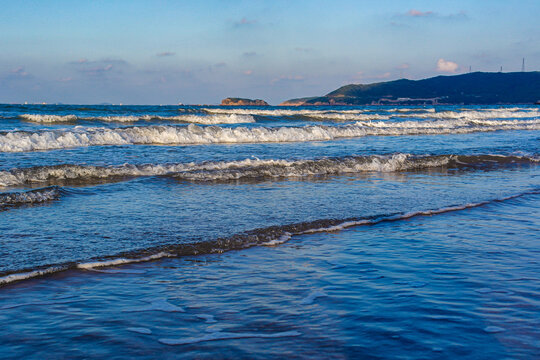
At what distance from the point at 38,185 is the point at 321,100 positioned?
388 ft

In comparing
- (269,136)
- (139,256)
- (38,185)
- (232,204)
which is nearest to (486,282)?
(139,256)

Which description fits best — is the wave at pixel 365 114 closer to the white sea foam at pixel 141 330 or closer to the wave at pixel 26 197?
the wave at pixel 26 197

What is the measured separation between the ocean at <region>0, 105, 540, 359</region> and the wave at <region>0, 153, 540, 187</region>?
76 mm

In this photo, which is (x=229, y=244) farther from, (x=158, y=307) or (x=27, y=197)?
(x=27, y=197)

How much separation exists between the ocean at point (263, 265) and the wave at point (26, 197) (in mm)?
29

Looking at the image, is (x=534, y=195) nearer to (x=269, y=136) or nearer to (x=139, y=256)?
(x=139, y=256)

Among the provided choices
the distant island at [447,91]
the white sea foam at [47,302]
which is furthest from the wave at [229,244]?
the distant island at [447,91]

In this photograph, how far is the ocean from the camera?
2.99 metres

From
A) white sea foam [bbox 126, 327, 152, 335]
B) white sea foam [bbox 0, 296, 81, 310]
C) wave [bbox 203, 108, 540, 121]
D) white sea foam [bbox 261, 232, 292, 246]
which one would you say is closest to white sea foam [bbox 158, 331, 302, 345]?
white sea foam [bbox 126, 327, 152, 335]

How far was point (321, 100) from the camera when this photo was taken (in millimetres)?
124062

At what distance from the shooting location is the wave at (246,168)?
32.6ft

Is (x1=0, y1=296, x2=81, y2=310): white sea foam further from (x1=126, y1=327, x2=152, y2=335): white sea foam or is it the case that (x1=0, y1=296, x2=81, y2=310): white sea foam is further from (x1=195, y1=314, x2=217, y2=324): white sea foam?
(x1=195, y1=314, x2=217, y2=324): white sea foam

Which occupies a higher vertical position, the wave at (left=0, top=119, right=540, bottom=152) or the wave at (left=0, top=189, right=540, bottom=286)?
the wave at (left=0, top=119, right=540, bottom=152)

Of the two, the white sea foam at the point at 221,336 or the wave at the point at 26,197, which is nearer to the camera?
the white sea foam at the point at 221,336
